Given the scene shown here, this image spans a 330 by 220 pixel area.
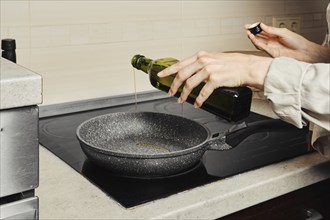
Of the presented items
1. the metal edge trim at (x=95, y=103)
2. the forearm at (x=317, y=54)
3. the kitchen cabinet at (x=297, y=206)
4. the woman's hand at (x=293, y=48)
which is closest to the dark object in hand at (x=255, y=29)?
the woman's hand at (x=293, y=48)

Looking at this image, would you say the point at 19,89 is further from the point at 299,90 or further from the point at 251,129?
the point at 251,129

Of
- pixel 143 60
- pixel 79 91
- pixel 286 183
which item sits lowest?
pixel 286 183

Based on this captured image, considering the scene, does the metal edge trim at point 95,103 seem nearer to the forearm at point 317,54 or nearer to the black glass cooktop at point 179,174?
the black glass cooktop at point 179,174

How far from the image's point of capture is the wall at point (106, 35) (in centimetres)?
A: 124

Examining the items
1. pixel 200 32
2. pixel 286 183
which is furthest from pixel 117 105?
pixel 286 183

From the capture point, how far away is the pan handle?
40.5 inches

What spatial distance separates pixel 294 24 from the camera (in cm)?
182

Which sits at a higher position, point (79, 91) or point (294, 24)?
point (294, 24)

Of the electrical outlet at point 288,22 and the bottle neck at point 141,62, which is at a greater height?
the electrical outlet at point 288,22

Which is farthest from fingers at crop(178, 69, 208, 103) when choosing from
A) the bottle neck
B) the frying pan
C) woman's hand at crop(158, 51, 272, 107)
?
the bottle neck

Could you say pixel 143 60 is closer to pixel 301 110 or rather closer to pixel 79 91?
pixel 79 91

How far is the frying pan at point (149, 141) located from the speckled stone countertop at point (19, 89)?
0.35 metres

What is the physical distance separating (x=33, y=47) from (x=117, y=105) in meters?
0.31

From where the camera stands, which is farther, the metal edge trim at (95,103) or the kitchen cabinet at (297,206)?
the metal edge trim at (95,103)
